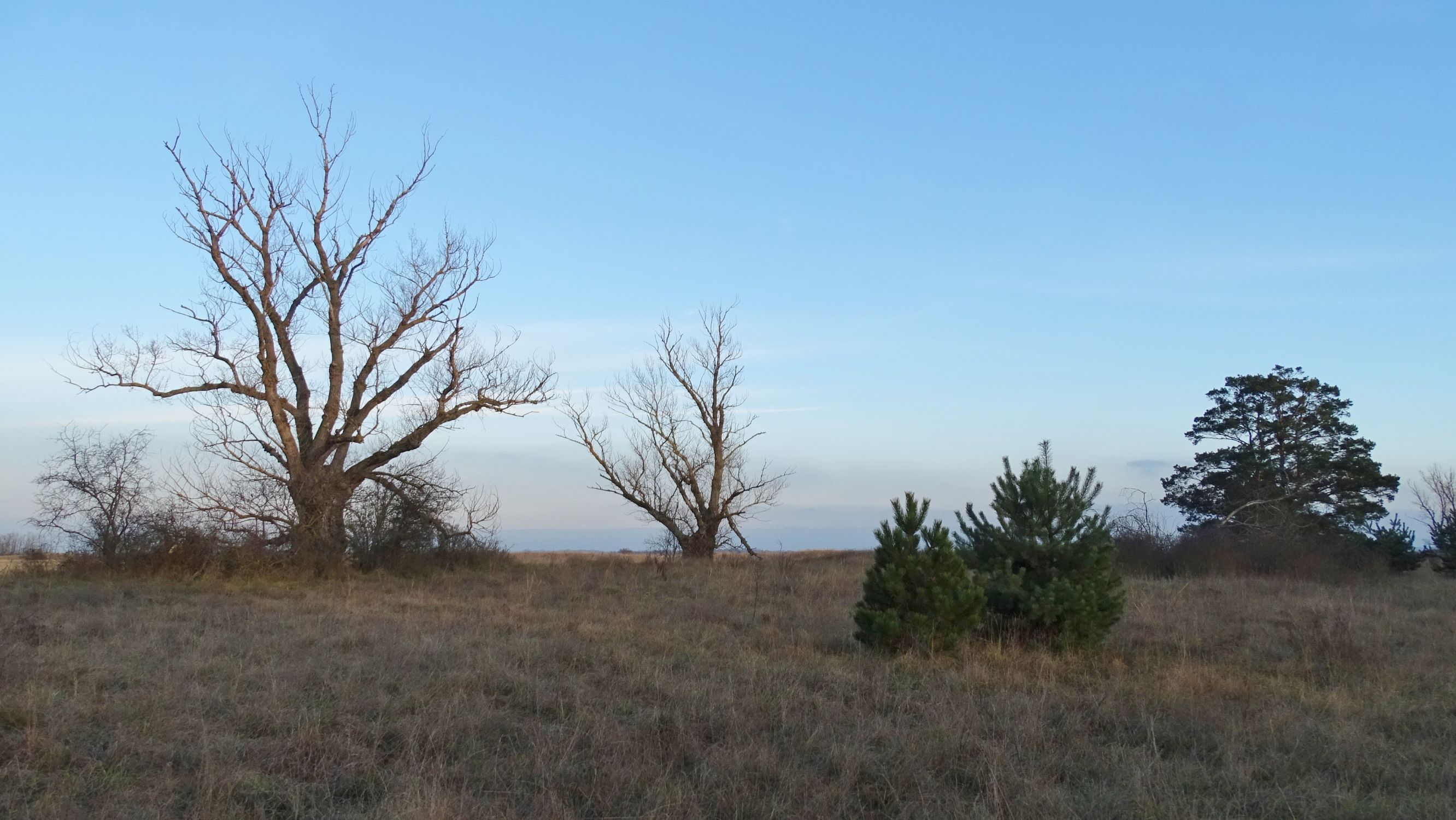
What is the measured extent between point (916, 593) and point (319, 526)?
15345mm

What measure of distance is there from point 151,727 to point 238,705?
70cm

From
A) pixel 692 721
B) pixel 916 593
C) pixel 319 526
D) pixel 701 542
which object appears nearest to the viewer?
pixel 692 721

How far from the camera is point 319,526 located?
2106 centimetres

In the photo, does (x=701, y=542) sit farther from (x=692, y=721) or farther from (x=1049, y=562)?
(x=692, y=721)

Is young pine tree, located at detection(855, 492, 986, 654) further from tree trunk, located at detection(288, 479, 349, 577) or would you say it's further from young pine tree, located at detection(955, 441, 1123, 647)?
tree trunk, located at detection(288, 479, 349, 577)

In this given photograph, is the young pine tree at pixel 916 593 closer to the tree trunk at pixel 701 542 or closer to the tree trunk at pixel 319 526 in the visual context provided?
the tree trunk at pixel 319 526

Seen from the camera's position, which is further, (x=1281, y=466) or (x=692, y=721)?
(x=1281, y=466)

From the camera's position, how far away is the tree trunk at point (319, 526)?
67.7ft

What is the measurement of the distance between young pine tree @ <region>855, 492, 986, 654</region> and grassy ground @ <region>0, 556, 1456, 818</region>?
0.40 meters

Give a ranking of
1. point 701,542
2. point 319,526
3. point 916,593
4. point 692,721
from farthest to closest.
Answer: point 701,542
point 319,526
point 916,593
point 692,721

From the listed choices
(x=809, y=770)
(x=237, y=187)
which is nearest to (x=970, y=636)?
(x=809, y=770)

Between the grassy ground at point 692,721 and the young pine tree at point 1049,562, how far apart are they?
49 cm

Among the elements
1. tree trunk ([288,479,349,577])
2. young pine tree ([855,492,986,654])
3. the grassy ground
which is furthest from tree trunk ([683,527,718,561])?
young pine tree ([855,492,986,654])

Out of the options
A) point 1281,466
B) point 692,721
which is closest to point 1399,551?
point 1281,466
